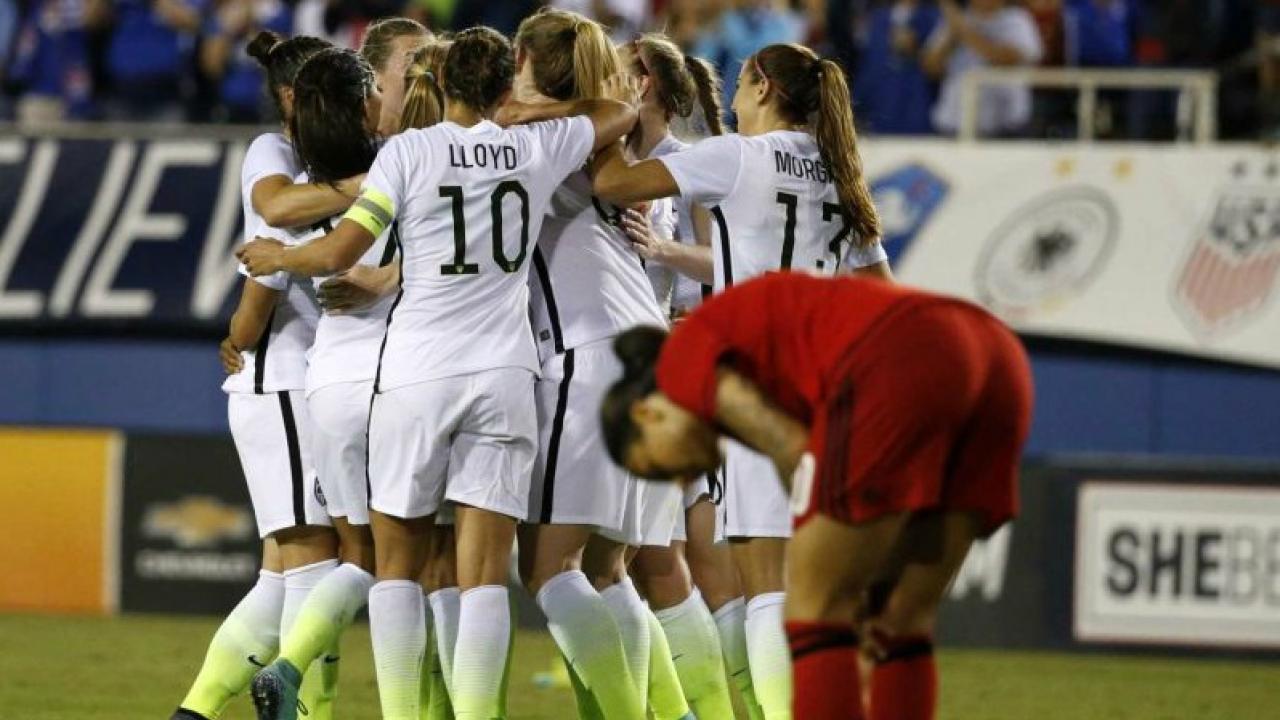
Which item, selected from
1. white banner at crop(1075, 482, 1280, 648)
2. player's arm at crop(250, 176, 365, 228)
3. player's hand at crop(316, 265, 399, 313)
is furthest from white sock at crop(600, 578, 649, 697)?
white banner at crop(1075, 482, 1280, 648)

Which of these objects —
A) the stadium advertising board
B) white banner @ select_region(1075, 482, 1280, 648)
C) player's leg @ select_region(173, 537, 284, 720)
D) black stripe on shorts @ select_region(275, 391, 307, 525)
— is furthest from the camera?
the stadium advertising board

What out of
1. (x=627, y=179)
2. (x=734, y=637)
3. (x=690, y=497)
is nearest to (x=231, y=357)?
(x=627, y=179)

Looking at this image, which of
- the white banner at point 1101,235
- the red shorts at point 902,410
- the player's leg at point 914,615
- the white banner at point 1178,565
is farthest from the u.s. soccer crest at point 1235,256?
the red shorts at point 902,410

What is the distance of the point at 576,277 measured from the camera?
244 inches

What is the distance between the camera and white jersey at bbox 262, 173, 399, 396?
245 inches

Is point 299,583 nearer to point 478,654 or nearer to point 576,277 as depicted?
point 478,654

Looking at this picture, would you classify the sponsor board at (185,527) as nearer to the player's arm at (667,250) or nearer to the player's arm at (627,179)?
the player's arm at (667,250)

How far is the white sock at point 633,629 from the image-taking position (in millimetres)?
6082

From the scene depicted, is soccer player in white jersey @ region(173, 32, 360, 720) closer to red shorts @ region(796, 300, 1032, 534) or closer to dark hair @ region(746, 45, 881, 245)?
dark hair @ region(746, 45, 881, 245)

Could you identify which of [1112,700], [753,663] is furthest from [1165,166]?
[753,663]

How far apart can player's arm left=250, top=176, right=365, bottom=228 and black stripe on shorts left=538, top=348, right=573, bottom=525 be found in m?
0.79

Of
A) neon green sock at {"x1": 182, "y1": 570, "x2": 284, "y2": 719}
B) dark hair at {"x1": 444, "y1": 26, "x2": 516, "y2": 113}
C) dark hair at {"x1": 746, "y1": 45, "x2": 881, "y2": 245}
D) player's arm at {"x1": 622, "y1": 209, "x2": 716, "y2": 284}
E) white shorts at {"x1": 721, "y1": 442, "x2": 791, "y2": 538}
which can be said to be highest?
dark hair at {"x1": 444, "y1": 26, "x2": 516, "y2": 113}

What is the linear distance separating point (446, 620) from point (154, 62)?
8.96 m

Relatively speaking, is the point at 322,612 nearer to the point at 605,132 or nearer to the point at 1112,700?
the point at 605,132
